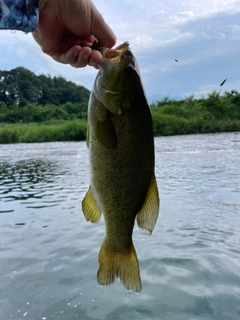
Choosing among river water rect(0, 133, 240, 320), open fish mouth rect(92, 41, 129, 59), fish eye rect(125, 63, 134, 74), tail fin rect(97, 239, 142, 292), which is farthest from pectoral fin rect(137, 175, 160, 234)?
river water rect(0, 133, 240, 320)

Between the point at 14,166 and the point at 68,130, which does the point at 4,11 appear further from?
the point at 68,130

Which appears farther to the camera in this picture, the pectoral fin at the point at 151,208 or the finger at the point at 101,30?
the finger at the point at 101,30

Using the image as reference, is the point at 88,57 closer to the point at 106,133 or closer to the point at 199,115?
the point at 106,133

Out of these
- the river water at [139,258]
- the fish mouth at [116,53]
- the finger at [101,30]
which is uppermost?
the finger at [101,30]

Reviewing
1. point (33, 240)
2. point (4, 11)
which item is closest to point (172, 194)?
point (33, 240)

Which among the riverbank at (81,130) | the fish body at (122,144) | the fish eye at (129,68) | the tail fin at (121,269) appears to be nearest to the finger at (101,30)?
the fish body at (122,144)

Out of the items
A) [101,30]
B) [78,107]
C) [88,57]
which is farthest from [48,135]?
[88,57]

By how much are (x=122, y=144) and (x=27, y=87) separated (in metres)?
62.0

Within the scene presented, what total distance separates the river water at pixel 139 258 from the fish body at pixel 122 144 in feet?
5.99

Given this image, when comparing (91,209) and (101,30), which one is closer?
(91,209)

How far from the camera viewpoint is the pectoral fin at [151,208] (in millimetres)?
2055

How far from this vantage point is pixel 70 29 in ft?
8.92

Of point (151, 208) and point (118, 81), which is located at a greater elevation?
point (118, 81)

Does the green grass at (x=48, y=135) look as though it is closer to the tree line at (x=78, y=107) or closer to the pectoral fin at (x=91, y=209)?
the tree line at (x=78, y=107)
